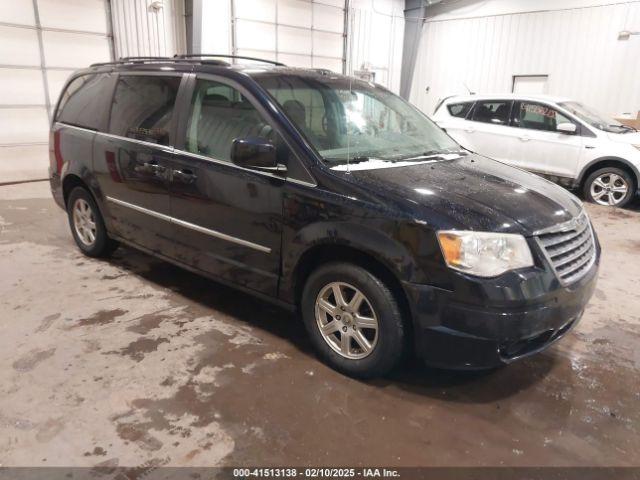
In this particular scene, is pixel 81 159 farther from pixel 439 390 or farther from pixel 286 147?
pixel 439 390

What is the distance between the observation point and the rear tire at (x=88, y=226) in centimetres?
416

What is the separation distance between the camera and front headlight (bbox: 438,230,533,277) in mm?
2168

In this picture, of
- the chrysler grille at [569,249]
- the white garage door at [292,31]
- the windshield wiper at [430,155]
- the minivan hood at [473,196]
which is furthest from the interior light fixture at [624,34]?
the chrysler grille at [569,249]

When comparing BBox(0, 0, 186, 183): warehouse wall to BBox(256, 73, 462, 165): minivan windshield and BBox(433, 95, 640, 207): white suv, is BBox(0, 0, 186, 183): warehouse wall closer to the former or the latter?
BBox(433, 95, 640, 207): white suv

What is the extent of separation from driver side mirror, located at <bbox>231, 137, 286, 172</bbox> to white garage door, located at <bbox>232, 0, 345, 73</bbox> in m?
8.63

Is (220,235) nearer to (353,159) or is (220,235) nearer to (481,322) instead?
(353,159)

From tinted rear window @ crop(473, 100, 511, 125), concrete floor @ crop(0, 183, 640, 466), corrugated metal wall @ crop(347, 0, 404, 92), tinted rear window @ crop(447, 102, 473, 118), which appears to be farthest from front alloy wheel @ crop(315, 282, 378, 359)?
corrugated metal wall @ crop(347, 0, 404, 92)

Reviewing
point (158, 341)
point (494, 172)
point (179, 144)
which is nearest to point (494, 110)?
point (494, 172)

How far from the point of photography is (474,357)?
2250 mm

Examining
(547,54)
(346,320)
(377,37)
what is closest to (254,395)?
(346,320)

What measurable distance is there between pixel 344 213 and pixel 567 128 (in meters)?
5.91

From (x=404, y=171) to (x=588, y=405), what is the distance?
1545 mm

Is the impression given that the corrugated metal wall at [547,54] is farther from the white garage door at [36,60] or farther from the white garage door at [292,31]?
the white garage door at [36,60]

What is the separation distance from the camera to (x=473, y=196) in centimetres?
243
